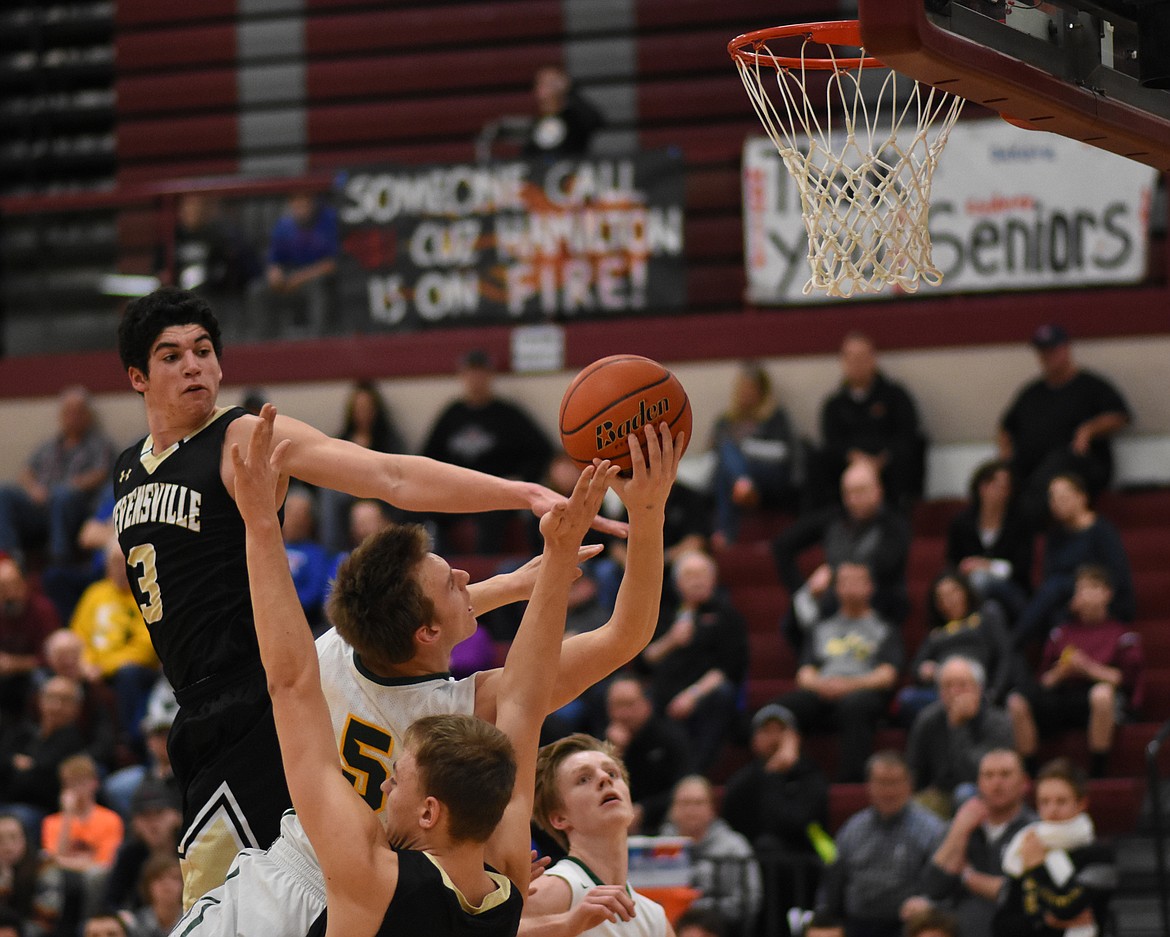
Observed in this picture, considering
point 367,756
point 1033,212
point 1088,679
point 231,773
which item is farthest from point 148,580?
point 1033,212

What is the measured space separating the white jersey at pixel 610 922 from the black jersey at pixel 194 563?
0.96 m

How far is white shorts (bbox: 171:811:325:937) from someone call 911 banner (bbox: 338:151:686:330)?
9158 mm

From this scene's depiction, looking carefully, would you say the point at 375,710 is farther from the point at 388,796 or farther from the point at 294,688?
the point at 294,688

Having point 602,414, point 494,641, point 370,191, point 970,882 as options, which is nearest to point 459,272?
point 370,191

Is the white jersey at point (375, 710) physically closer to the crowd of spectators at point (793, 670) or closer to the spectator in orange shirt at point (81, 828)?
the crowd of spectators at point (793, 670)

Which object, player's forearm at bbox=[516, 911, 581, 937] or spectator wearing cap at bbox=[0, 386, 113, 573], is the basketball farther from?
spectator wearing cap at bbox=[0, 386, 113, 573]

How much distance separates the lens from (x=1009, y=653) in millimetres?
9625

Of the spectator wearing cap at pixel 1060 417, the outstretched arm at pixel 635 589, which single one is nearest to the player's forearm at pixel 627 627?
the outstretched arm at pixel 635 589

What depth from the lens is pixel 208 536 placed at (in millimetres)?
4285

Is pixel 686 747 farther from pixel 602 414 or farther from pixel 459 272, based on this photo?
pixel 602 414

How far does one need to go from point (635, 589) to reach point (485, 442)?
26.9ft

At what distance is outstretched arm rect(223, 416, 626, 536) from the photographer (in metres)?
4.27

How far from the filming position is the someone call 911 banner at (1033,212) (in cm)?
1186

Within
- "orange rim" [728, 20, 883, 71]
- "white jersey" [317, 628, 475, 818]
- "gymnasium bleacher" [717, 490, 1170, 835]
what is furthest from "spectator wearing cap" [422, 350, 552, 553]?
"white jersey" [317, 628, 475, 818]
